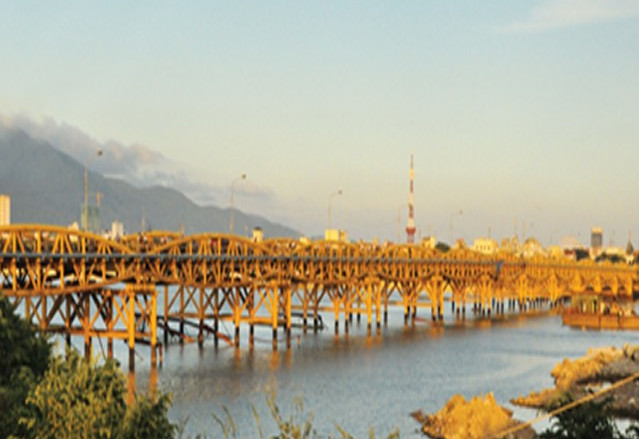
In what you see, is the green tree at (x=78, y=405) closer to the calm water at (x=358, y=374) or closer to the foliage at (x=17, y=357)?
the foliage at (x=17, y=357)

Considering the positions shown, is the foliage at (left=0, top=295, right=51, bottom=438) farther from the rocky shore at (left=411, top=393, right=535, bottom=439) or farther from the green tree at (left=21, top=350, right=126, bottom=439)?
the rocky shore at (left=411, top=393, right=535, bottom=439)

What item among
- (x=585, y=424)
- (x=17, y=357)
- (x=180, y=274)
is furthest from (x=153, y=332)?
(x=585, y=424)

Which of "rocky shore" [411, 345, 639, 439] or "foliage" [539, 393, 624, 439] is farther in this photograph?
"rocky shore" [411, 345, 639, 439]

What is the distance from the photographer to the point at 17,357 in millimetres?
40312

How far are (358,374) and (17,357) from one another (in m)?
42.5

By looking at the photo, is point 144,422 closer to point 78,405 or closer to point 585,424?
point 78,405

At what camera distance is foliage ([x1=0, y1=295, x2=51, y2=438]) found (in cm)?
3534

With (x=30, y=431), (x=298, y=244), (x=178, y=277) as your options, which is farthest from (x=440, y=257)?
(x=30, y=431)

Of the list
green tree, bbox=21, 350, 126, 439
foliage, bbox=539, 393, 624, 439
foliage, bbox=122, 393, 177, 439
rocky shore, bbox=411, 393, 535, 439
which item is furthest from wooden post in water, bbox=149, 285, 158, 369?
foliage, bbox=539, 393, 624, 439

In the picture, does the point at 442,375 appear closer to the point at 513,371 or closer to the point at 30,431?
the point at 513,371

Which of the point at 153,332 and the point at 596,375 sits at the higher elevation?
the point at 153,332

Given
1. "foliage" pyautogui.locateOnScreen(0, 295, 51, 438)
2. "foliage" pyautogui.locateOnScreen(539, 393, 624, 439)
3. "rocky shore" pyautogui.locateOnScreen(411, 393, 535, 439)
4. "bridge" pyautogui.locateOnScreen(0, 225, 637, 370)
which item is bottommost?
"rocky shore" pyautogui.locateOnScreen(411, 393, 535, 439)

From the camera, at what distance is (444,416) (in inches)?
2266

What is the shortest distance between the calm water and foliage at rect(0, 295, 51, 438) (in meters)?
10.6
